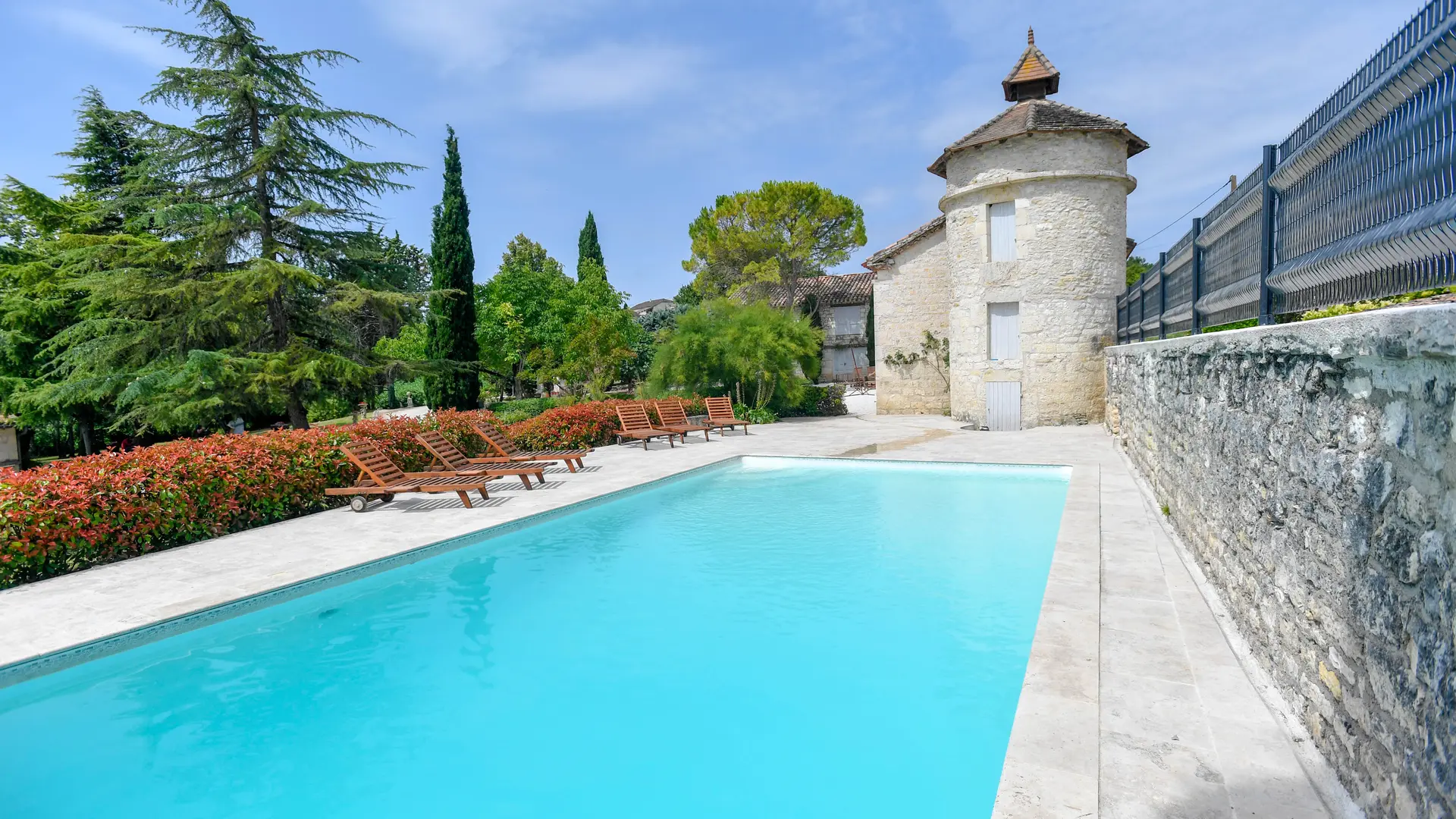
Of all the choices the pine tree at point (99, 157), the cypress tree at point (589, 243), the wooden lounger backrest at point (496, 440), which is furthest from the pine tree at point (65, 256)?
the cypress tree at point (589, 243)

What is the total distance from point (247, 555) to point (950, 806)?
713 centimetres

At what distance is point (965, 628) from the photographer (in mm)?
5199

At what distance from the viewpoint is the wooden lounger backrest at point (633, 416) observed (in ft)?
53.2

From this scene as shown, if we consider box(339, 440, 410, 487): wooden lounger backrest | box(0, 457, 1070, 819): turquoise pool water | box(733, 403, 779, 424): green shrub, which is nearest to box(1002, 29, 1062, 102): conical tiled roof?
box(733, 403, 779, 424): green shrub

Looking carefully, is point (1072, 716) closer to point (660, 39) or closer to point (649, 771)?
point (649, 771)

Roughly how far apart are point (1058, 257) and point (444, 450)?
14569 millimetres

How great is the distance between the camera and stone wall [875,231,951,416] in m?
21.8

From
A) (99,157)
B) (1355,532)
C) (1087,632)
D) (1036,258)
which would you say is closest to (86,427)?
(99,157)

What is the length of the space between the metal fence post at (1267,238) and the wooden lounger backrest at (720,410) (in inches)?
548

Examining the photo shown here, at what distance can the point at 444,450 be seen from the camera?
11.0m

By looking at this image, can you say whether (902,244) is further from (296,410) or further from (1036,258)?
(296,410)

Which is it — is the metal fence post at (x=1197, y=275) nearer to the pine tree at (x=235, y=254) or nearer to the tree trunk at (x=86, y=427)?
the pine tree at (x=235, y=254)

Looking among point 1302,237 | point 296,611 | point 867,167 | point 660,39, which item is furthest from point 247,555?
point 867,167

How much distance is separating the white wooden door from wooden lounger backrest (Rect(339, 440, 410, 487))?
13.9 meters
